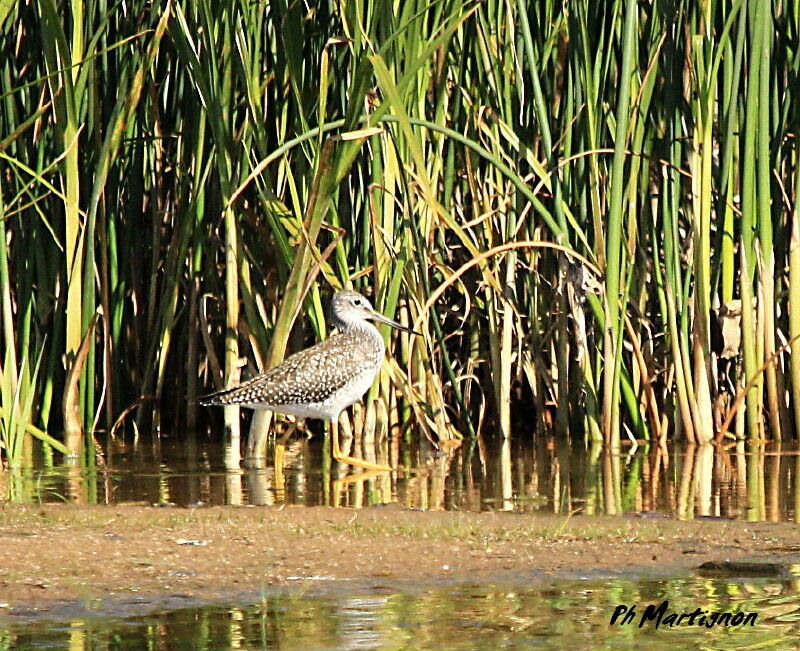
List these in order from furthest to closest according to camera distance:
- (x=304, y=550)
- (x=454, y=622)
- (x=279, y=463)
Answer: (x=279, y=463), (x=304, y=550), (x=454, y=622)

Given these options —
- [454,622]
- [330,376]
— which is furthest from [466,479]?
[454,622]

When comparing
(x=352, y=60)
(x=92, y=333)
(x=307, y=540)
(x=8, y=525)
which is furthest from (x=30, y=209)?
(x=307, y=540)

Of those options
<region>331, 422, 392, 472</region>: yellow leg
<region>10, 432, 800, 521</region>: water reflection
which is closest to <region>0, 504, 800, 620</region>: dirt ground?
<region>10, 432, 800, 521</region>: water reflection

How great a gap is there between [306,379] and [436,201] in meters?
1.18

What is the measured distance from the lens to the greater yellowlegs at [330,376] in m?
7.58

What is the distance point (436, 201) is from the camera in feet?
23.8

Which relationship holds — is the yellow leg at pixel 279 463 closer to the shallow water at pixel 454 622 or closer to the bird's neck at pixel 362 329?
the bird's neck at pixel 362 329

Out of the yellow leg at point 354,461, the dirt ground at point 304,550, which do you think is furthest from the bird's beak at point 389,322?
the dirt ground at point 304,550

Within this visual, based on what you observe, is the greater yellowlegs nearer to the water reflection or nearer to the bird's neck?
the bird's neck

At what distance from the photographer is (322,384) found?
7590 mm

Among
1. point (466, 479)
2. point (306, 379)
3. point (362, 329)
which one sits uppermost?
point (362, 329)

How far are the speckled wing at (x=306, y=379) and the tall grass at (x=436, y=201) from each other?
7.0 inches

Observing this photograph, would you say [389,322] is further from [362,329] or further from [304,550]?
[304,550]

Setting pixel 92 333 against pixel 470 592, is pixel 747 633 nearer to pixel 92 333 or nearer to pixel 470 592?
pixel 470 592
